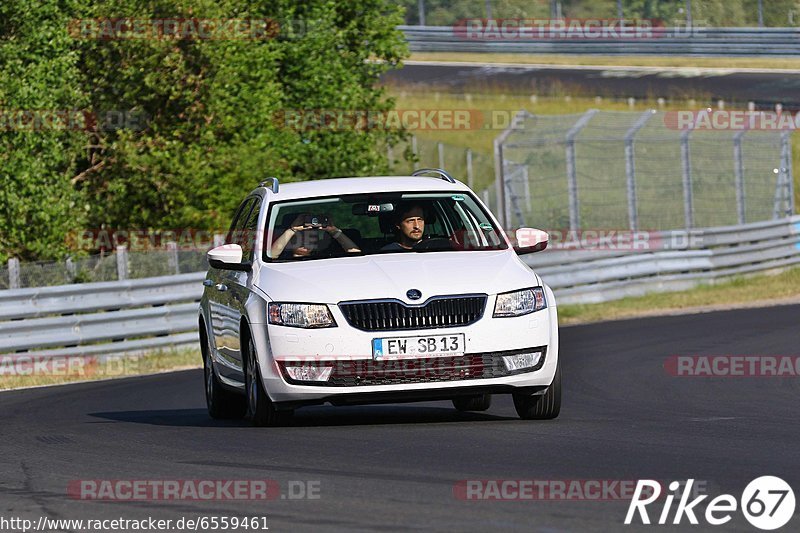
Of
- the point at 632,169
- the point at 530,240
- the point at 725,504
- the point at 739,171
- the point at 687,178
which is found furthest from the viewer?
the point at 739,171

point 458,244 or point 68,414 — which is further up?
point 458,244

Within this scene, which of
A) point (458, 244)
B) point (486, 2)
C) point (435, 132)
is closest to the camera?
point (458, 244)

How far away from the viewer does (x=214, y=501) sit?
288 inches

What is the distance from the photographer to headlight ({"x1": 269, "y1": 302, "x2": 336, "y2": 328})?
9.81 meters

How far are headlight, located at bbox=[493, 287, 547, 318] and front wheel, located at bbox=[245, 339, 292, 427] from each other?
4.98ft

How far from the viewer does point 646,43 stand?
55625 mm

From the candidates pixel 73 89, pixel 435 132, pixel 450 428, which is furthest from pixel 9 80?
pixel 435 132

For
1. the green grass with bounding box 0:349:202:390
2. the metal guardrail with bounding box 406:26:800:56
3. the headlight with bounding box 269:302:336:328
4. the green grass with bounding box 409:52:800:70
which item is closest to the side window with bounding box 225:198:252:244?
the headlight with bounding box 269:302:336:328

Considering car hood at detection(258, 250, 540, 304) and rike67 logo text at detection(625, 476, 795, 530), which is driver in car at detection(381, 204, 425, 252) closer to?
car hood at detection(258, 250, 540, 304)

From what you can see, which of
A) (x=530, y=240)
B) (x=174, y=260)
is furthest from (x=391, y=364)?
(x=174, y=260)

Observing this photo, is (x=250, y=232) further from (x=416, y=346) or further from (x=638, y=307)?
(x=638, y=307)

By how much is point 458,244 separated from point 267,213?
1330 millimetres

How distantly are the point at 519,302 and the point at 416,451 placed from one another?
5.13 ft

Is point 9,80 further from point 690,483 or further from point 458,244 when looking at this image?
point 690,483
